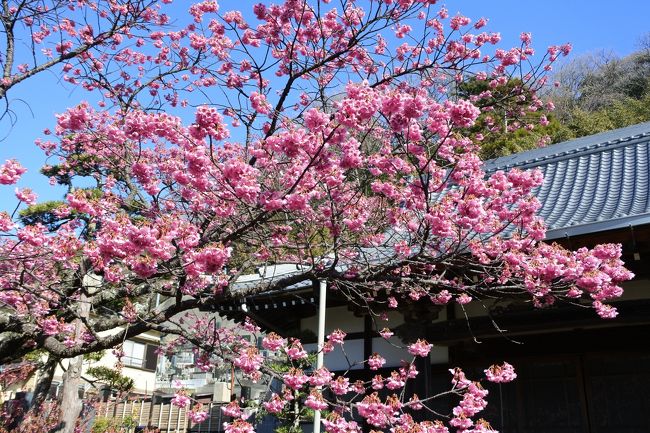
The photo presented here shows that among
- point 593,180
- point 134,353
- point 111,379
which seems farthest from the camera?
point 134,353

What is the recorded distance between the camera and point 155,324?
15.3ft

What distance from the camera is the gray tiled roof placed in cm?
574

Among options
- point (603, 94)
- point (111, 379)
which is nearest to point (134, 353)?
point (111, 379)

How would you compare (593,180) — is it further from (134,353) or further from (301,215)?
(134,353)

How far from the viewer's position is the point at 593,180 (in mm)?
7820

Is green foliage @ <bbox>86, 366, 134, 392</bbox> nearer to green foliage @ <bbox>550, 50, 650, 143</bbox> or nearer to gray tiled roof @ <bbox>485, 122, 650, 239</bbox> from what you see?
gray tiled roof @ <bbox>485, 122, 650, 239</bbox>

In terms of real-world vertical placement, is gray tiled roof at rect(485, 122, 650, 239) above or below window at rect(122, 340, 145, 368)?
above

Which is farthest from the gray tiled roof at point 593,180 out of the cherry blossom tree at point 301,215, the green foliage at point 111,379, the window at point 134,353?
the window at point 134,353

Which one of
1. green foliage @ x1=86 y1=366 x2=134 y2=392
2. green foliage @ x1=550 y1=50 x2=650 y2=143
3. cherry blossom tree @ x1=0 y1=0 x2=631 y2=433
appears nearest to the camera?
cherry blossom tree @ x1=0 y1=0 x2=631 y2=433

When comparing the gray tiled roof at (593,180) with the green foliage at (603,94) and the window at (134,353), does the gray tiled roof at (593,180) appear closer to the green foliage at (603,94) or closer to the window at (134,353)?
the green foliage at (603,94)

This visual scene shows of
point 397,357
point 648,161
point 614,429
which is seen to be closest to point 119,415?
point 397,357

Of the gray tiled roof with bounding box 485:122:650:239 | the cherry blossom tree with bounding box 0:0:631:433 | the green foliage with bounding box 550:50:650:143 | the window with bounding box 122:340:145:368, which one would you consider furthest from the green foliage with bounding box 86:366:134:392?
the green foliage with bounding box 550:50:650:143

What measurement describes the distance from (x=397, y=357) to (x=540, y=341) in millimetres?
1763

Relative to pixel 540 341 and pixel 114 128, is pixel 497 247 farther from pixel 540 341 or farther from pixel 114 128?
pixel 114 128
